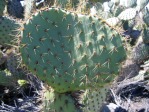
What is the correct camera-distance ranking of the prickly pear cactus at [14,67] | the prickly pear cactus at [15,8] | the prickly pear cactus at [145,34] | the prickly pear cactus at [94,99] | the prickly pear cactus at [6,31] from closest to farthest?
the prickly pear cactus at [94,99]
the prickly pear cactus at [6,31]
the prickly pear cactus at [14,67]
the prickly pear cactus at [145,34]
the prickly pear cactus at [15,8]

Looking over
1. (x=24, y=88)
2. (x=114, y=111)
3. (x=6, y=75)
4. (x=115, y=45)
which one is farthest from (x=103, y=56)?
(x=24, y=88)

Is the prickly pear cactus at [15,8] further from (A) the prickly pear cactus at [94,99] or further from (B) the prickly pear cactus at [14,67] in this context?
(A) the prickly pear cactus at [94,99]

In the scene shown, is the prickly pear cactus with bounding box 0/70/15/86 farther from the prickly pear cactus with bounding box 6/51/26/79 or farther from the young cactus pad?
the young cactus pad

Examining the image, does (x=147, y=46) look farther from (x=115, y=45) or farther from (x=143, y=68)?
(x=115, y=45)

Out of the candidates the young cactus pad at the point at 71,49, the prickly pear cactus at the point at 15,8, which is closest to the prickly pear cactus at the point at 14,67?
the prickly pear cactus at the point at 15,8

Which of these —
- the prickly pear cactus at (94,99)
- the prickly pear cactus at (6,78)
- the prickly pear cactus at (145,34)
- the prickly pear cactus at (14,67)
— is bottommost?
the prickly pear cactus at (94,99)

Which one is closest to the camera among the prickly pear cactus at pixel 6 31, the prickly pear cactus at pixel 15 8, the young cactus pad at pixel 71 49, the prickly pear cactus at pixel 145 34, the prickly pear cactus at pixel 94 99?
the young cactus pad at pixel 71 49

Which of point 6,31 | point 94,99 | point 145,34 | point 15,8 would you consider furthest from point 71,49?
point 15,8

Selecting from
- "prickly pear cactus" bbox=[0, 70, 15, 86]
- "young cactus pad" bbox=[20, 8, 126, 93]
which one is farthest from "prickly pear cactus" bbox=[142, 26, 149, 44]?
"young cactus pad" bbox=[20, 8, 126, 93]

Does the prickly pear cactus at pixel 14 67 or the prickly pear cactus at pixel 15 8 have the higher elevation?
the prickly pear cactus at pixel 15 8
